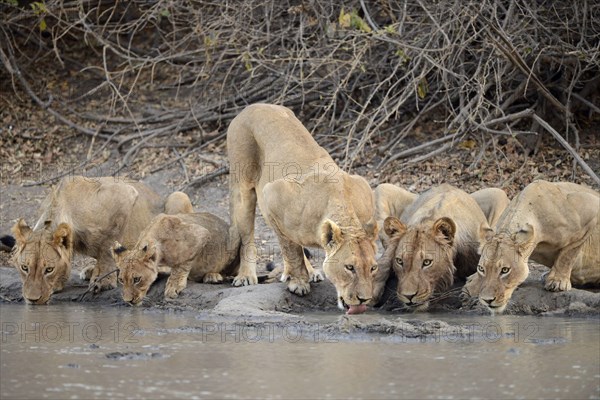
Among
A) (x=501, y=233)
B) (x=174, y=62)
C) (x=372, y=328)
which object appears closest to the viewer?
(x=372, y=328)

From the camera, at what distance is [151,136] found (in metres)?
14.4

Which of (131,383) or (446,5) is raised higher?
(446,5)

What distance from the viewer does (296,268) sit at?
9.51 m

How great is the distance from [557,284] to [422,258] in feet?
3.39

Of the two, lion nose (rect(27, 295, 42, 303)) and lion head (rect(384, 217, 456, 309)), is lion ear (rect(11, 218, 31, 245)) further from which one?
lion head (rect(384, 217, 456, 309))

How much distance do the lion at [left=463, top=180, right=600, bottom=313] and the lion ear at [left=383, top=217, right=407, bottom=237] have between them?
0.63m

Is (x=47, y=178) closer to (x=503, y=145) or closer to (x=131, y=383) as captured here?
(x=503, y=145)

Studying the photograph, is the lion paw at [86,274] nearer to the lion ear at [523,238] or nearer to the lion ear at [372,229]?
the lion ear at [372,229]

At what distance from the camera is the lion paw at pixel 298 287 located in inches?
370

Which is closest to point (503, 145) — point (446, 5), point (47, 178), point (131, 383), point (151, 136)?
point (446, 5)

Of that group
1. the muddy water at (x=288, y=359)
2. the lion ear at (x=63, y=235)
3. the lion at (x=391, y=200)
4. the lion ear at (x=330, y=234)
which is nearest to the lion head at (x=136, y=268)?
the lion ear at (x=63, y=235)

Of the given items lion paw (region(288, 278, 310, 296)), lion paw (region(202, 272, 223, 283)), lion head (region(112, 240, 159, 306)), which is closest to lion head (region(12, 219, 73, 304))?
lion head (region(112, 240, 159, 306))

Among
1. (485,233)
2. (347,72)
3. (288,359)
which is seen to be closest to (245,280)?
(485,233)

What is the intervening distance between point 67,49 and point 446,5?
6413 millimetres
